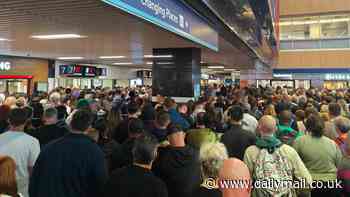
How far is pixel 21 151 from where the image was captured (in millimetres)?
3168

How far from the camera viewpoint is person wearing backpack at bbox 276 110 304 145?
4.17 m

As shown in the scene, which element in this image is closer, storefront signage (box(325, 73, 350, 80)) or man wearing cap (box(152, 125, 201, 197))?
man wearing cap (box(152, 125, 201, 197))

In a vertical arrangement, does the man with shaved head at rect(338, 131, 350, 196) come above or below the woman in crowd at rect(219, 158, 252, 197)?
below

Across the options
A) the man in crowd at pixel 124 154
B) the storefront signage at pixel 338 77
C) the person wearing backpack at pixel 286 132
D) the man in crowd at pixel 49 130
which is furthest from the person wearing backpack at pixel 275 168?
the storefront signage at pixel 338 77

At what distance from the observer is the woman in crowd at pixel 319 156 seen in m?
3.60

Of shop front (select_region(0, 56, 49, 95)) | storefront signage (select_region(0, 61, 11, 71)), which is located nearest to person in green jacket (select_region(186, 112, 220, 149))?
shop front (select_region(0, 56, 49, 95))

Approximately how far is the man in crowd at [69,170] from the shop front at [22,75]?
13.3m

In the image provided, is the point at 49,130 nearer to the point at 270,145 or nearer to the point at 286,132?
the point at 270,145

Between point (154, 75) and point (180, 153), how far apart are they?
6.70m

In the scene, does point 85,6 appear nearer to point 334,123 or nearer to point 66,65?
point 334,123

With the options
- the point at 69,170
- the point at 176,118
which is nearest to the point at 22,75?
the point at 176,118

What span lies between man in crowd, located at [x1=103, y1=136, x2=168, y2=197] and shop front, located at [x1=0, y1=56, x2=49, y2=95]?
13868mm

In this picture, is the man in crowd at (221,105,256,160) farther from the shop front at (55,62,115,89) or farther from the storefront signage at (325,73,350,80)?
the storefront signage at (325,73,350,80)

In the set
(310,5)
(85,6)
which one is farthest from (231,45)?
(310,5)
